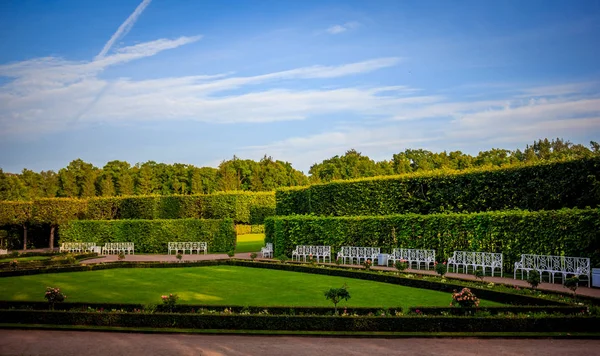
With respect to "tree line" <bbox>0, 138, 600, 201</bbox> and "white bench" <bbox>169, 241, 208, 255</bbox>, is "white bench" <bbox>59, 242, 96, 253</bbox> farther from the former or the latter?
"tree line" <bbox>0, 138, 600, 201</bbox>

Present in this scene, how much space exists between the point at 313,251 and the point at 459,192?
7960mm

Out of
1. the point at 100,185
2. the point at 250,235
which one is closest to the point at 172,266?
the point at 250,235

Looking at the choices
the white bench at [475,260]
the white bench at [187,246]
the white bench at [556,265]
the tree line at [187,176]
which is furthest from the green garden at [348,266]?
the tree line at [187,176]

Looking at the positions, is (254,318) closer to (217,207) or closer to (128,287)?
(128,287)

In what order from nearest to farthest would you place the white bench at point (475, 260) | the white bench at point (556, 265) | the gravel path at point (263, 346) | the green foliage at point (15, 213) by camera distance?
the gravel path at point (263, 346) → the white bench at point (556, 265) → the white bench at point (475, 260) → the green foliage at point (15, 213)

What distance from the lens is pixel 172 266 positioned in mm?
26031

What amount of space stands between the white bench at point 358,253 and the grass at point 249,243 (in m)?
11.7

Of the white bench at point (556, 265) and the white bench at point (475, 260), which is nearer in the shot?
the white bench at point (556, 265)

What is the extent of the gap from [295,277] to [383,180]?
1132cm

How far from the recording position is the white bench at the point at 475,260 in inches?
800

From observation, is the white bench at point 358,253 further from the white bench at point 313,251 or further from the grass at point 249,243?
the grass at point 249,243

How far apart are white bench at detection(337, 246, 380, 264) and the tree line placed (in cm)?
2545

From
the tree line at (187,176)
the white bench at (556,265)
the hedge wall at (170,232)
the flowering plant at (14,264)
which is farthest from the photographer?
the tree line at (187,176)

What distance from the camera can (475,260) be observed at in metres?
21.5
